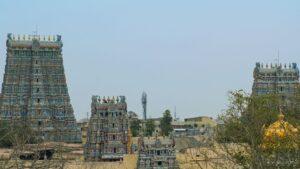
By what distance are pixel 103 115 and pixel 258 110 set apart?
2913 centimetres

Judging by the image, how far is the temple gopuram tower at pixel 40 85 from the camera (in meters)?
57.8

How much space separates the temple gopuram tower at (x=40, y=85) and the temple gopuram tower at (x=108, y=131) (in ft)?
14.6

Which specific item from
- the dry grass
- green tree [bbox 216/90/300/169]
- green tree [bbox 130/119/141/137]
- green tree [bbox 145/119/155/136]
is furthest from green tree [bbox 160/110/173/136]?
green tree [bbox 216/90/300/169]

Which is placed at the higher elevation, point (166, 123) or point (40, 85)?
point (40, 85)

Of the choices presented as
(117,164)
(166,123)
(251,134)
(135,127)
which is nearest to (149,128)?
(166,123)

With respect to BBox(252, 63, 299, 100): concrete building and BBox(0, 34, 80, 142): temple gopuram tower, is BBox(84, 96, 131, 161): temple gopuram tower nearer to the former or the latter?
BBox(0, 34, 80, 142): temple gopuram tower

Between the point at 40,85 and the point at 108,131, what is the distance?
7.96 m

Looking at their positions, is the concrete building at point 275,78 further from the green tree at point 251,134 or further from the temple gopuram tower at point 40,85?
the green tree at point 251,134

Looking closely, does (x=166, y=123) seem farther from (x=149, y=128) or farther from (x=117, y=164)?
(x=117, y=164)

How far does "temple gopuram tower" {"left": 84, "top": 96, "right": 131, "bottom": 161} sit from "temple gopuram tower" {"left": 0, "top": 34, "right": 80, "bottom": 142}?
14.6 feet

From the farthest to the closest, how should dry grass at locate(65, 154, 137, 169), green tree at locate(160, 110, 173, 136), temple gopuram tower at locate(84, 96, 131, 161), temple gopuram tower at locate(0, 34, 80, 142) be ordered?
green tree at locate(160, 110, 173, 136), temple gopuram tower at locate(0, 34, 80, 142), temple gopuram tower at locate(84, 96, 131, 161), dry grass at locate(65, 154, 137, 169)

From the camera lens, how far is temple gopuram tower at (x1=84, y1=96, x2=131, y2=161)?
53469 mm

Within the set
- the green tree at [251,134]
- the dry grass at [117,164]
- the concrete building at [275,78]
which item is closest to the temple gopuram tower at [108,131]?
the dry grass at [117,164]

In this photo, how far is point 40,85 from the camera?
5825 cm
